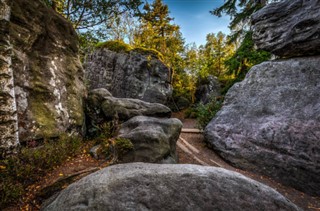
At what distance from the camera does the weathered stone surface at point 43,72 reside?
14.0ft

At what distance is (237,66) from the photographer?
34.5ft

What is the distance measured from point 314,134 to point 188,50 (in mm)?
16336

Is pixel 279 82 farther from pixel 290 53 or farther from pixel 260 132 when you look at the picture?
pixel 260 132

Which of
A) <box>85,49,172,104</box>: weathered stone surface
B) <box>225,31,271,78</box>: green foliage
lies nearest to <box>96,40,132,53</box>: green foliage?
<box>85,49,172,104</box>: weathered stone surface

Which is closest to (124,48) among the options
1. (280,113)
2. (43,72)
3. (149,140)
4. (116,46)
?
(116,46)

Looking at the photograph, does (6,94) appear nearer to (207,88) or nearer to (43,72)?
(43,72)

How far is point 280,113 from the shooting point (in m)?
5.70

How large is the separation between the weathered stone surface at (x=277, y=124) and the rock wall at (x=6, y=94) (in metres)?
6.30

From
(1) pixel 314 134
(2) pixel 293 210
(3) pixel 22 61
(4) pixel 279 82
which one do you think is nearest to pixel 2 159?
(3) pixel 22 61

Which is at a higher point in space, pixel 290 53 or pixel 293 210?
pixel 290 53

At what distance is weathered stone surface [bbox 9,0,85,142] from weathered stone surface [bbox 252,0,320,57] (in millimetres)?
7823

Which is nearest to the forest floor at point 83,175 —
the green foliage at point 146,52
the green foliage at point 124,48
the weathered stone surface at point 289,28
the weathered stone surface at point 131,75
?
the weathered stone surface at point 289,28

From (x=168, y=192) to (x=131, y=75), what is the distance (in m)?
10.7

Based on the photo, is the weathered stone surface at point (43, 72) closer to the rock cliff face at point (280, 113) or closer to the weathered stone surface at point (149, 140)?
the weathered stone surface at point (149, 140)
